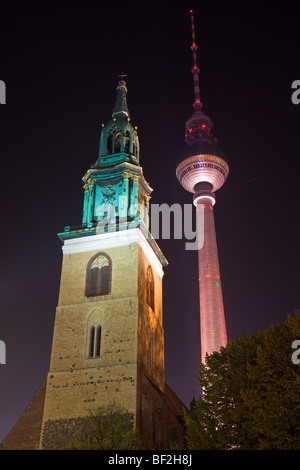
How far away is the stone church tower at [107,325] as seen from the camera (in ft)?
110

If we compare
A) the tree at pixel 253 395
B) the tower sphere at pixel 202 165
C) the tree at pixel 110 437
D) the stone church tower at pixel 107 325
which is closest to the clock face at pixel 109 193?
the stone church tower at pixel 107 325

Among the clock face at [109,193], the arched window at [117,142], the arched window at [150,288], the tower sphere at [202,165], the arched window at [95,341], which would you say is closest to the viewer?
the arched window at [95,341]

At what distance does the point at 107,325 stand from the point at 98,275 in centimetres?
464

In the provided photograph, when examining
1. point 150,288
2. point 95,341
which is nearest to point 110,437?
point 95,341

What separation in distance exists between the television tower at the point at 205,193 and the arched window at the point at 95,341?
→ 34.4 metres

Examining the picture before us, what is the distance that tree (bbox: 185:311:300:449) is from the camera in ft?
69.4

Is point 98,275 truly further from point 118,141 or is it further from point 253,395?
point 253,395

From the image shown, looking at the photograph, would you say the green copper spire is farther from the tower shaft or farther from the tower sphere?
the tower sphere

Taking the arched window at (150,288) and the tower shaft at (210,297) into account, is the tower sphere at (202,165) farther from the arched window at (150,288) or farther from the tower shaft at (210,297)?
the arched window at (150,288)

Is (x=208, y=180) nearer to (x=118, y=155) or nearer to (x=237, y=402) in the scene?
(x=118, y=155)

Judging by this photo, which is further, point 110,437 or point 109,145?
point 109,145

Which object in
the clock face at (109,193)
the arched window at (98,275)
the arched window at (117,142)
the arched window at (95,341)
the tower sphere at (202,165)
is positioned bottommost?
the arched window at (95,341)

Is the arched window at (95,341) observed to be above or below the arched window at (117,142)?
below

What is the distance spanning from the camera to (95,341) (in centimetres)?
3628
